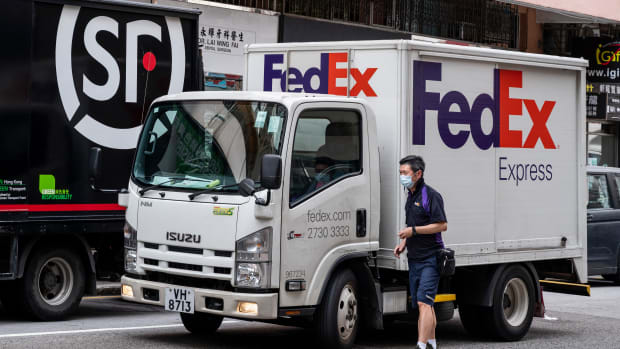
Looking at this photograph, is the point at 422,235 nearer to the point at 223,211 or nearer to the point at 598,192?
the point at 223,211

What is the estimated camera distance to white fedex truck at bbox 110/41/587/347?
29.1ft

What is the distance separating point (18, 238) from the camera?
10.7 m

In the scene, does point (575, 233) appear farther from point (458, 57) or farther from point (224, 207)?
point (224, 207)

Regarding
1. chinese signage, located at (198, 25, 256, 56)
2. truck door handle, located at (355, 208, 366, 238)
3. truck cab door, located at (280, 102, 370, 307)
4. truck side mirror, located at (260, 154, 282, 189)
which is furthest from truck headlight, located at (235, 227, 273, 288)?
chinese signage, located at (198, 25, 256, 56)

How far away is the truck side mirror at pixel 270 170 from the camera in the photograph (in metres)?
8.51

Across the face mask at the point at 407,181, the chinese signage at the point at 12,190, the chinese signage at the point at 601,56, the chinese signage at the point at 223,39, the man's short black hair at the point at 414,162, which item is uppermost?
the chinese signage at the point at 601,56

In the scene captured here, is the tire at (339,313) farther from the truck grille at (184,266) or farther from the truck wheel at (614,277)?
the truck wheel at (614,277)

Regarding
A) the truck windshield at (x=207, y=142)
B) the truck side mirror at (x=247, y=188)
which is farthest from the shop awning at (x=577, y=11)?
the truck side mirror at (x=247, y=188)

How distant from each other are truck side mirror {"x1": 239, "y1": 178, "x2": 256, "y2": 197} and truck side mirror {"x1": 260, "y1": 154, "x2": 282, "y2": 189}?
211 millimetres

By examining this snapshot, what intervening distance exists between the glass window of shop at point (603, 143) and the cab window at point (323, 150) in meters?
20.0

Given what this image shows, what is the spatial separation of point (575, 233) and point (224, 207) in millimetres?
4498

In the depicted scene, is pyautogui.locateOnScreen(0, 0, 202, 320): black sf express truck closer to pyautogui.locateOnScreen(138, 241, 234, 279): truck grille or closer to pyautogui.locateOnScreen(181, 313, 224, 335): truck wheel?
pyautogui.locateOnScreen(181, 313, 224, 335): truck wheel

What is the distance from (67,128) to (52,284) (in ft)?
5.46

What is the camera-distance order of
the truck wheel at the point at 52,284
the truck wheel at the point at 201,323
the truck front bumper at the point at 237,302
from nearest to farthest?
the truck front bumper at the point at 237,302 < the truck wheel at the point at 201,323 < the truck wheel at the point at 52,284
